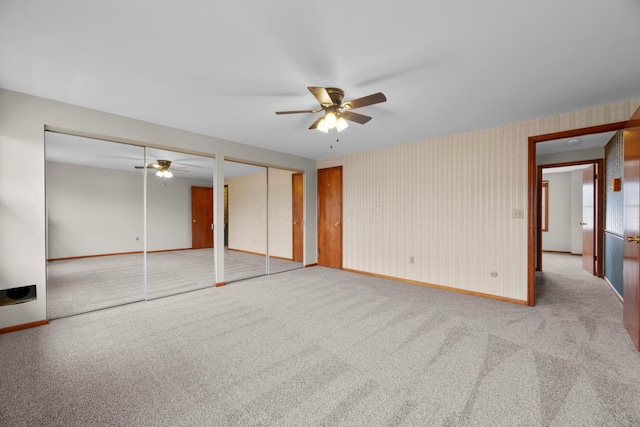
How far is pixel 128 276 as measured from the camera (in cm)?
475

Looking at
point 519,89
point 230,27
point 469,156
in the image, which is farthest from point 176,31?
point 469,156

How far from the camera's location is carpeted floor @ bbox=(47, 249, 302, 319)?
3514 mm

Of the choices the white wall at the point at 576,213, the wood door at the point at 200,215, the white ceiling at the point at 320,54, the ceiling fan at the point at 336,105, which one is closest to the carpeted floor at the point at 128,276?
the wood door at the point at 200,215

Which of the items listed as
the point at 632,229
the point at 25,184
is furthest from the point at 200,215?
the point at 632,229

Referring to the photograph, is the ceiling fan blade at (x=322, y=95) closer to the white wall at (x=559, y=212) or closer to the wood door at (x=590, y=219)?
the wood door at (x=590, y=219)

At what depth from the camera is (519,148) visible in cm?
351

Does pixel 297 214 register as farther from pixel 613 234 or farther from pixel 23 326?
pixel 613 234

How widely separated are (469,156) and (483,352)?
111 inches

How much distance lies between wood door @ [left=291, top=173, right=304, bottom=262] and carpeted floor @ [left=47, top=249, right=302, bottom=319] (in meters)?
0.35

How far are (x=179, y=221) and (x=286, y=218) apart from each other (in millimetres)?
3010

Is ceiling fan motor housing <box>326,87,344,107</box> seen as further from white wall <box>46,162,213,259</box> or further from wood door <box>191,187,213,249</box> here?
wood door <box>191,187,213,249</box>

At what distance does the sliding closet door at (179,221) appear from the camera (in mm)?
4781

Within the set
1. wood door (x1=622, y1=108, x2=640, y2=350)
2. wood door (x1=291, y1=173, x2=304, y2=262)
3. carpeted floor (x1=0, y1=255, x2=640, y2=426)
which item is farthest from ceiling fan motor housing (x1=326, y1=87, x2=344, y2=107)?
wood door (x1=291, y1=173, x2=304, y2=262)

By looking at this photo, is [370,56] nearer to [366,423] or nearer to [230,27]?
[230,27]
